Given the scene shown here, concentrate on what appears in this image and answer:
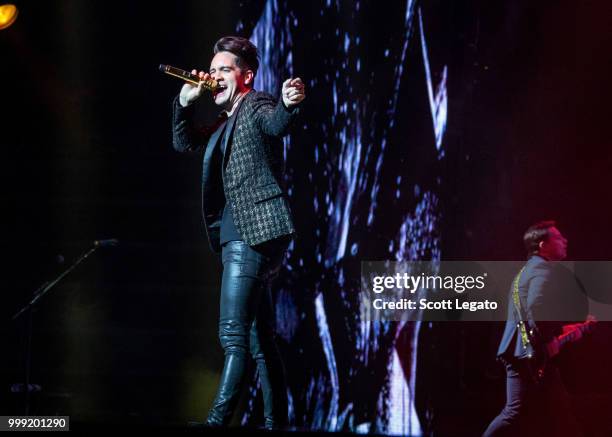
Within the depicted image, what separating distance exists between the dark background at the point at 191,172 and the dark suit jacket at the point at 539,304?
33.1 inches

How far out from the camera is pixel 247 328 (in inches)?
107

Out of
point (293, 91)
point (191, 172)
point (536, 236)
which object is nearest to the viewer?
point (293, 91)

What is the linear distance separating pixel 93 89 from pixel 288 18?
1.62m

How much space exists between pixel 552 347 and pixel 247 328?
8.06 feet

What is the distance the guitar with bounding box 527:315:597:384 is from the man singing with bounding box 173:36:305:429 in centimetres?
202

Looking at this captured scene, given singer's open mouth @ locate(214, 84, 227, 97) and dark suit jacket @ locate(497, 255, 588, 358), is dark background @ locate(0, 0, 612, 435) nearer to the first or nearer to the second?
dark suit jacket @ locate(497, 255, 588, 358)

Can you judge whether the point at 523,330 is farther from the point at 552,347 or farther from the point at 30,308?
the point at 30,308

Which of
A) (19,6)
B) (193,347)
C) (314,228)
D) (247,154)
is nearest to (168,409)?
(193,347)

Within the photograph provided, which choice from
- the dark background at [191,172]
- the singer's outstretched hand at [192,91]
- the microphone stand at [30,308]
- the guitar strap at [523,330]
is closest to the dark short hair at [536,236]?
the guitar strap at [523,330]

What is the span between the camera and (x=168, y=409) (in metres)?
5.01

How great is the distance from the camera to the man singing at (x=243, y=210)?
2701 mm

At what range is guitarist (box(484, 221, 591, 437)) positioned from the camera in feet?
13.9

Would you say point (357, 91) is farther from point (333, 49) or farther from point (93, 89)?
point (93, 89)

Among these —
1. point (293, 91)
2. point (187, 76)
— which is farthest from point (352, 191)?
point (293, 91)
